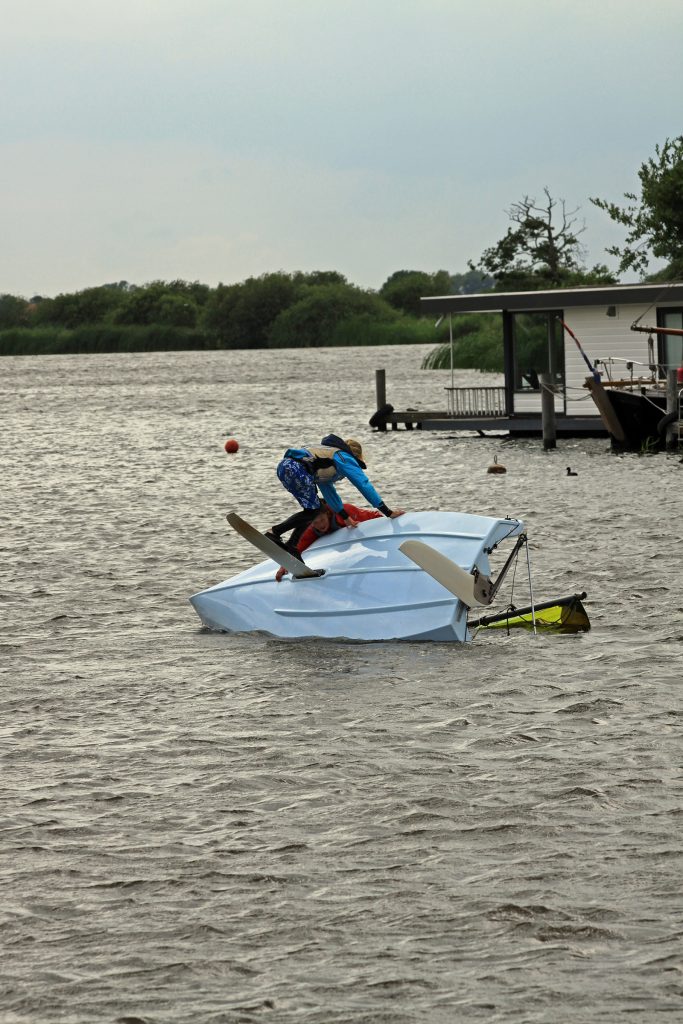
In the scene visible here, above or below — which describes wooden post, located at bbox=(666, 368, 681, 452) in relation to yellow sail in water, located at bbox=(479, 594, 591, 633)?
above

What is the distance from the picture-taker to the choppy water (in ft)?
23.8

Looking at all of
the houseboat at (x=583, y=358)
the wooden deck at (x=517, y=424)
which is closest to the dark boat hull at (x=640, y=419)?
the houseboat at (x=583, y=358)

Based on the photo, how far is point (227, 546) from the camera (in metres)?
22.5

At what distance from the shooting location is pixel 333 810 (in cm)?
979

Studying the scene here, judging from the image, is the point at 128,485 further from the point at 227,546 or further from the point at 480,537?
the point at 480,537

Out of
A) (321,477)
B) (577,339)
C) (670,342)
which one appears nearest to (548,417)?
(577,339)

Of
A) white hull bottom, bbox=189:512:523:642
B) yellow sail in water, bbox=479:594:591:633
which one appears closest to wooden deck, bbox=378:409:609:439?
yellow sail in water, bbox=479:594:591:633

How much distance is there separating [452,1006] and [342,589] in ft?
26.9

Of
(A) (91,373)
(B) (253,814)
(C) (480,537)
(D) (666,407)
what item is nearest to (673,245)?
(D) (666,407)

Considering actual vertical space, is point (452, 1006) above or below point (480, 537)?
below

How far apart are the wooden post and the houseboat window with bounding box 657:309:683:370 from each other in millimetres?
1765

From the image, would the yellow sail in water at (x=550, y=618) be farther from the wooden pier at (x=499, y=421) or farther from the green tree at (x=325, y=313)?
the green tree at (x=325, y=313)

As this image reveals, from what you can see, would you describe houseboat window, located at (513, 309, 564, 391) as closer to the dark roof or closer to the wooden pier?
the dark roof

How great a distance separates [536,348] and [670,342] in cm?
398
